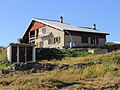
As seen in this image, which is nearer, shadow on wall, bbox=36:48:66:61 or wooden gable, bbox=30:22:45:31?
shadow on wall, bbox=36:48:66:61

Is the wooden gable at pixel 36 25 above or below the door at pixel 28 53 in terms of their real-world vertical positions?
above

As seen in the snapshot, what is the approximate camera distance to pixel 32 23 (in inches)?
2174

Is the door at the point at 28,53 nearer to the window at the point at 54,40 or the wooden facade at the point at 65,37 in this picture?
the wooden facade at the point at 65,37

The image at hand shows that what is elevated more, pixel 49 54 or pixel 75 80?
pixel 49 54

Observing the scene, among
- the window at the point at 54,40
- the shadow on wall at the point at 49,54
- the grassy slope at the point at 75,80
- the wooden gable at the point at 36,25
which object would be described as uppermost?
the wooden gable at the point at 36,25

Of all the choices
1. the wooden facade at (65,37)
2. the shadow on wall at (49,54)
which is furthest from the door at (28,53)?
the wooden facade at (65,37)

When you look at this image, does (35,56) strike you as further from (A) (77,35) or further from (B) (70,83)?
(B) (70,83)

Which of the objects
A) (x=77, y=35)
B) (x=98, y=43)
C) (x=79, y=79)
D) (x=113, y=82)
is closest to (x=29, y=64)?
(x=79, y=79)

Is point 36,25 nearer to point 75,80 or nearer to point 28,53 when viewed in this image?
point 28,53

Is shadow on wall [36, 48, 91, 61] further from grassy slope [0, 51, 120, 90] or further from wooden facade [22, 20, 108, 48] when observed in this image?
grassy slope [0, 51, 120, 90]

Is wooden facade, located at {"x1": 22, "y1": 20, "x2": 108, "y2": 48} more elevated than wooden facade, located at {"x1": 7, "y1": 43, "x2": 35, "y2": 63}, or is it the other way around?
wooden facade, located at {"x1": 22, "y1": 20, "x2": 108, "y2": 48}

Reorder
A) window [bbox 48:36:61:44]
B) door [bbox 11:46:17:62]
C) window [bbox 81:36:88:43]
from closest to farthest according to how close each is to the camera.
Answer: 1. door [bbox 11:46:17:62]
2. window [bbox 48:36:61:44]
3. window [bbox 81:36:88:43]

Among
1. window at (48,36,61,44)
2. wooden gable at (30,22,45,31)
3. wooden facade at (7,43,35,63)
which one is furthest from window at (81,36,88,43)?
wooden facade at (7,43,35,63)

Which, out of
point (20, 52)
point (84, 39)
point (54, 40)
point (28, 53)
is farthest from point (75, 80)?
point (54, 40)
